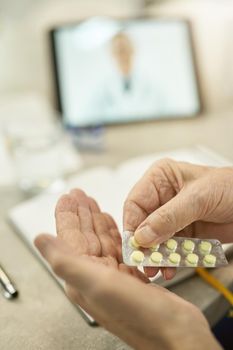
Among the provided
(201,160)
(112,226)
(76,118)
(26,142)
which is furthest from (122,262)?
(76,118)

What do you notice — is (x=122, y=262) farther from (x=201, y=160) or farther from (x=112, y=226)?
(x=201, y=160)

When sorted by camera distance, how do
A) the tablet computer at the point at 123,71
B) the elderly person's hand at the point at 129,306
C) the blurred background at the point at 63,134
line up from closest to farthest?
the elderly person's hand at the point at 129,306
the blurred background at the point at 63,134
the tablet computer at the point at 123,71

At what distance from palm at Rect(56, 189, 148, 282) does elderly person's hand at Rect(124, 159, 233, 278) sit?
37 millimetres

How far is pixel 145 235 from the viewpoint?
1.62 ft

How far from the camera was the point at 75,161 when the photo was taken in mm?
931

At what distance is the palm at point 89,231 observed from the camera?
50 centimetres

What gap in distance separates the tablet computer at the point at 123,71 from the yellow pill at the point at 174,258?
61 centimetres

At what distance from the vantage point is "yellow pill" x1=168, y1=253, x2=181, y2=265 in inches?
19.9

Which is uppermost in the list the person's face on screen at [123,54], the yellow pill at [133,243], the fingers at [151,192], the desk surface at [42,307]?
the person's face on screen at [123,54]

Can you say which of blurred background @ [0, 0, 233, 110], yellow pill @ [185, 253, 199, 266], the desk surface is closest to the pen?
the desk surface

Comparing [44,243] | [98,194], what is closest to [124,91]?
[98,194]

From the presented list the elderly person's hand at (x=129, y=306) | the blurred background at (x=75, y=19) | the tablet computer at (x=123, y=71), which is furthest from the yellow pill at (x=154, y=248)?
the blurred background at (x=75, y=19)

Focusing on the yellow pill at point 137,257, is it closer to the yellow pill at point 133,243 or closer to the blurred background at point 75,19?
the yellow pill at point 133,243

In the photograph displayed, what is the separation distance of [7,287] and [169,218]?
0.24m
